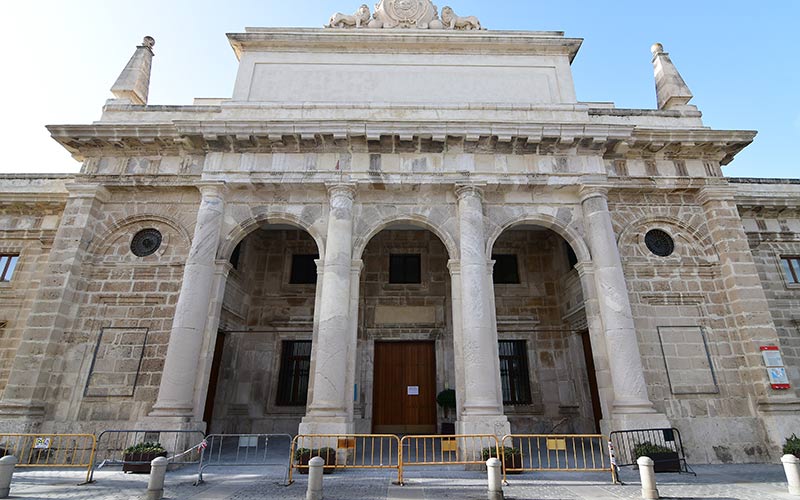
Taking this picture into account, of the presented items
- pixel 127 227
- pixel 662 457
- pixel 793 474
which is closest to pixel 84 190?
pixel 127 227

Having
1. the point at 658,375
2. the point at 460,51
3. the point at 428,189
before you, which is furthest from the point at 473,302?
the point at 460,51

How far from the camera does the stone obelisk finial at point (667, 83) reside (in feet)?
45.7

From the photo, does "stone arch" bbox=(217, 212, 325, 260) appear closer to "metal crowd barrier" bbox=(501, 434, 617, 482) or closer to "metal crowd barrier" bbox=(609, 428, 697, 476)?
"metal crowd barrier" bbox=(501, 434, 617, 482)

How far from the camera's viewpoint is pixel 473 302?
423 inches

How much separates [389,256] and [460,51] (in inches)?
308

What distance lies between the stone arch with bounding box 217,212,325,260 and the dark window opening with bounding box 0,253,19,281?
783 centimetres

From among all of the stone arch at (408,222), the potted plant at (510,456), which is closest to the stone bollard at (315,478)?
the potted plant at (510,456)

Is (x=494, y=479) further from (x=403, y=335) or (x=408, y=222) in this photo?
(x=403, y=335)

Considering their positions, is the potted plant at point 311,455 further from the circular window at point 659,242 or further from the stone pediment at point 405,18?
the stone pediment at point 405,18

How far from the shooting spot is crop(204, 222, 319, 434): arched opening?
45.2 feet

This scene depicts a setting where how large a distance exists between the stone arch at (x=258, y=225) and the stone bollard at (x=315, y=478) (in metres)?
6.38

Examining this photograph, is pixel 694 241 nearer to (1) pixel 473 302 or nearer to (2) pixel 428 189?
(1) pixel 473 302

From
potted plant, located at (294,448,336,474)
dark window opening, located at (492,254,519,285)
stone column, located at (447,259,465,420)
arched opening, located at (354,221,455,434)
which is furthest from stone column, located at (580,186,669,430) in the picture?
potted plant, located at (294,448,336,474)

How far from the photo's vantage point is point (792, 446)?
930 centimetres
